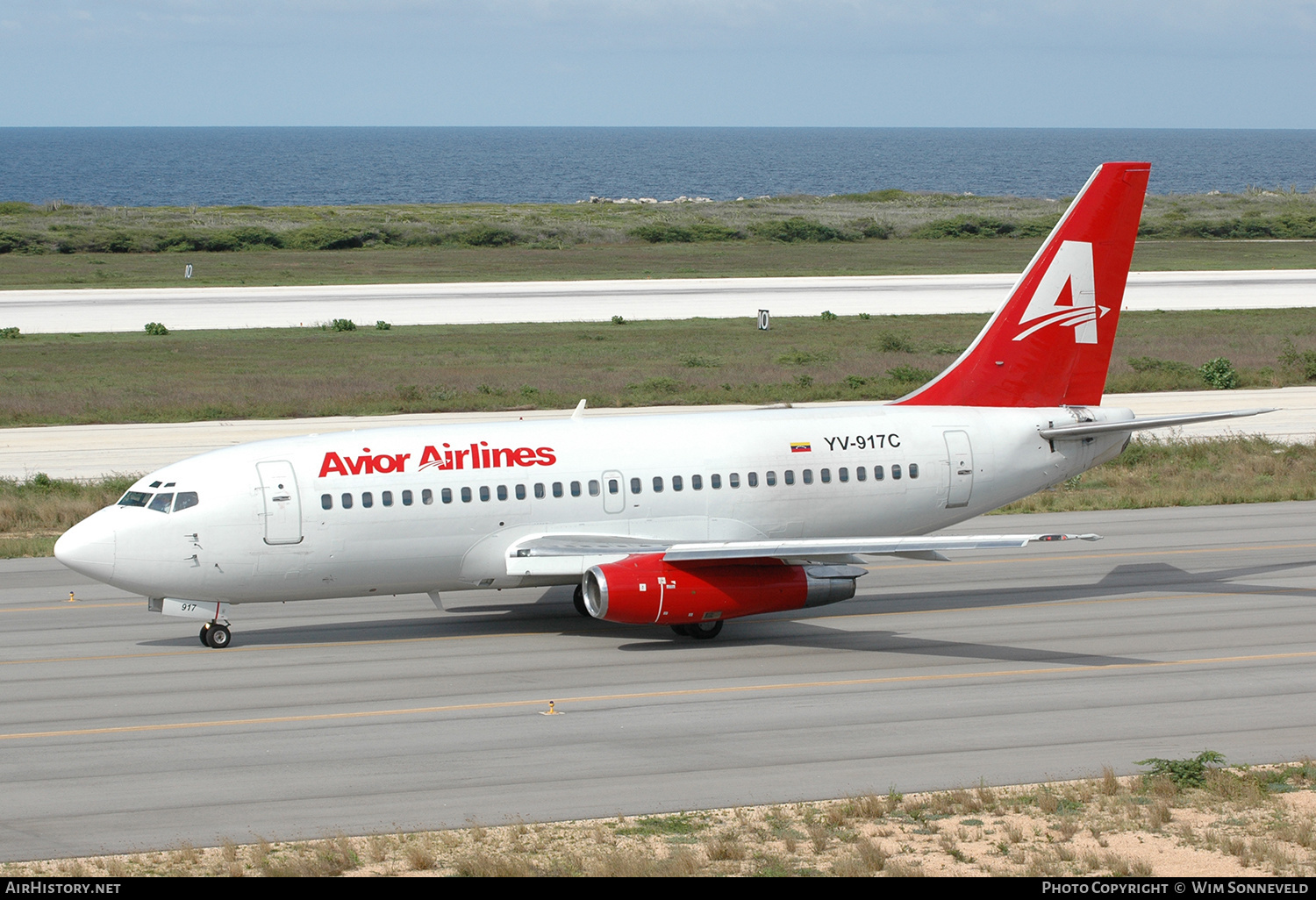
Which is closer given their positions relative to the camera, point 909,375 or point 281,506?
point 281,506

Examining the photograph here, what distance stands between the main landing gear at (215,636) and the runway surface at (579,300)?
56.6m

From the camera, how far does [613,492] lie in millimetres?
28859

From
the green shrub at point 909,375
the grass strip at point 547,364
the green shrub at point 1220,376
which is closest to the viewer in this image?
the grass strip at point 547,364

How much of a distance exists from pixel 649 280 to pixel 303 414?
4972 centimetres

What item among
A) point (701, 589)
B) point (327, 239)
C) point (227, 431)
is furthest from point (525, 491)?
point (327, 239)

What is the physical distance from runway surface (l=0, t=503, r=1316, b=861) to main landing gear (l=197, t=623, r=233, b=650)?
0.30 m

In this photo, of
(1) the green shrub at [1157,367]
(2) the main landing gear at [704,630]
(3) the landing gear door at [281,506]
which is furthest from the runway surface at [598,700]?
(1) the green shrub at [1157,367]

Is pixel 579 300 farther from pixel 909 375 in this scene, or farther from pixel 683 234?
pixel 683 234

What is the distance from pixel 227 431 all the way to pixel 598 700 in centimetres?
3393

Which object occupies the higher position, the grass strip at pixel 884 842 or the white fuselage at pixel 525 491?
the white fuselage at pixel 525 491

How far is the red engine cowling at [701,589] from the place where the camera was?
26.8 metres

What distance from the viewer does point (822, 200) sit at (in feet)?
618

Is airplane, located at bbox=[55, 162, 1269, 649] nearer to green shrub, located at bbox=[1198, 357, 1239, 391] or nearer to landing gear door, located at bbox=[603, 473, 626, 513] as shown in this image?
landing gear door, located at bbox=[603, 473, 626, 513]

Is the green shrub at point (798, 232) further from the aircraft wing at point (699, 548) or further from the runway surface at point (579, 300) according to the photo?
the aircraft wing at point (699, 548)
